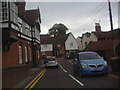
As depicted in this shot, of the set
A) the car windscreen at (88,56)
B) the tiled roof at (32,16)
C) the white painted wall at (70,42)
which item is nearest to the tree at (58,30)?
the white painted wall at (70,42)

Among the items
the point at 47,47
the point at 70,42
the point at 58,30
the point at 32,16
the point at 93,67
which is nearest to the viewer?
the point at 93,67

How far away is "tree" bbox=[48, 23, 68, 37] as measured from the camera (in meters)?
103

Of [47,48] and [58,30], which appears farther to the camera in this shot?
[58,30]

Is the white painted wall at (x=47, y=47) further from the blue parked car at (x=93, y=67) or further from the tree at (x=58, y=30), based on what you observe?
the blue parked car at (x=93, y=67)

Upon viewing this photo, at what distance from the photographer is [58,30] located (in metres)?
104

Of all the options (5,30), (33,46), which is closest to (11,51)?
(5,30)

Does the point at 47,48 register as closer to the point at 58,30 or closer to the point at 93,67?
the point at 58,30

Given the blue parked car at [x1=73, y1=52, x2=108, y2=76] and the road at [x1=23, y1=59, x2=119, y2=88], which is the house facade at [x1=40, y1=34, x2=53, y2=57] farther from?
the blue parked car at [x1=73, y1=52, x2=108, y2=76]

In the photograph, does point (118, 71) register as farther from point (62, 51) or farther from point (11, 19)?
point (62, 51)

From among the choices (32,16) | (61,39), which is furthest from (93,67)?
(61,39)

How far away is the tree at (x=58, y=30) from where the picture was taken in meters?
103

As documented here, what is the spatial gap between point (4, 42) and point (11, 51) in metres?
3.39

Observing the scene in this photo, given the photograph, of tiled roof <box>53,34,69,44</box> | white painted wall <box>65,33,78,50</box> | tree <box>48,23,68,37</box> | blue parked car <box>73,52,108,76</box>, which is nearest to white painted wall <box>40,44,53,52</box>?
tiled roof <box>53,34,69,44</box>

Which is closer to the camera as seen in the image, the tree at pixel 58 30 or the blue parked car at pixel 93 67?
the blue parked car at pixel 93 67
